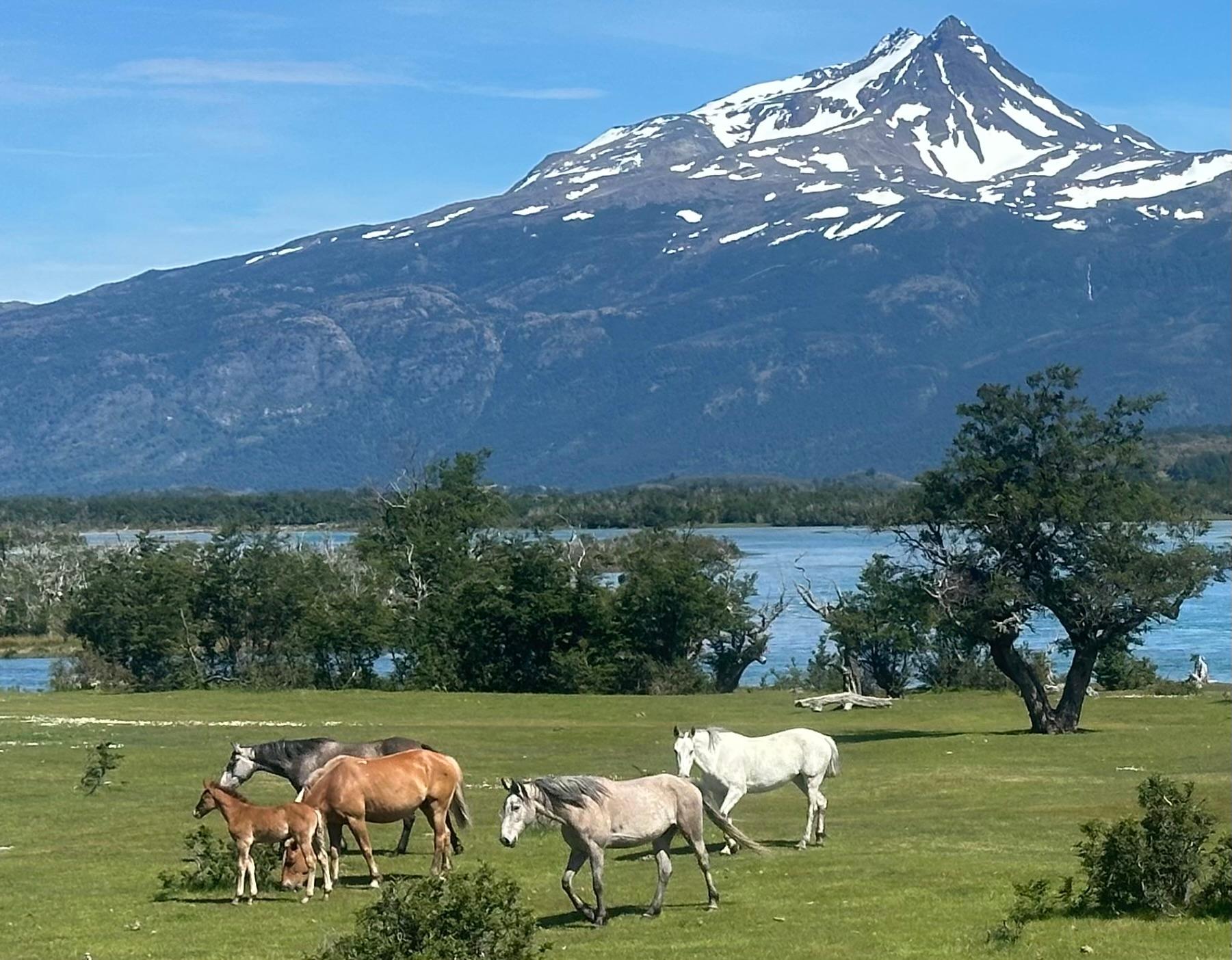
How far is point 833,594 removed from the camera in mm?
89875

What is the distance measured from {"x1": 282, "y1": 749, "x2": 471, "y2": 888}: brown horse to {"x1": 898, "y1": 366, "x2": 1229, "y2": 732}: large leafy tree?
19074 millimetres

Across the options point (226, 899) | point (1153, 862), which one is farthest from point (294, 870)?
point (1153, 862)

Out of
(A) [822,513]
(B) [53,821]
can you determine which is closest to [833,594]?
(B) [53,821]

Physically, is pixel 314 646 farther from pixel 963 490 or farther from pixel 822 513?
pixel 822 513

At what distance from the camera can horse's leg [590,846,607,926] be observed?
17.2m

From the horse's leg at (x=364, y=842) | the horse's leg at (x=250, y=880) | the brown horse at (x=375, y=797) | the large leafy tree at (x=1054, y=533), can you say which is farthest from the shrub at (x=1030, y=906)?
the large leafy tree at (x=1054, y=533)

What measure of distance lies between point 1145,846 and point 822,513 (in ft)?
581

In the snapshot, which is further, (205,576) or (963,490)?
(205,576)

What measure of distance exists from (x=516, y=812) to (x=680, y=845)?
5.95m

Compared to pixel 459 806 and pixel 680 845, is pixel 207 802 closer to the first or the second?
pixel 459 806

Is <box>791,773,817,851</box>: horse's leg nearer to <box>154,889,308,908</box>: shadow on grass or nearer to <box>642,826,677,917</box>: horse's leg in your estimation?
<box>642,826,677,917</box>: horse's leg

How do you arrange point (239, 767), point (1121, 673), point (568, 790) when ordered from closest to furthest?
point (568, 790), point (239, 767), point (1121, 673)

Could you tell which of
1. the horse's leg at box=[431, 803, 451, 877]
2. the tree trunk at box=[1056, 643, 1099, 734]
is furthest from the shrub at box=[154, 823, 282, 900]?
the tree trunk at box=[1056, 643, 1099, 734]

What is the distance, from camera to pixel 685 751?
68.2 ft
